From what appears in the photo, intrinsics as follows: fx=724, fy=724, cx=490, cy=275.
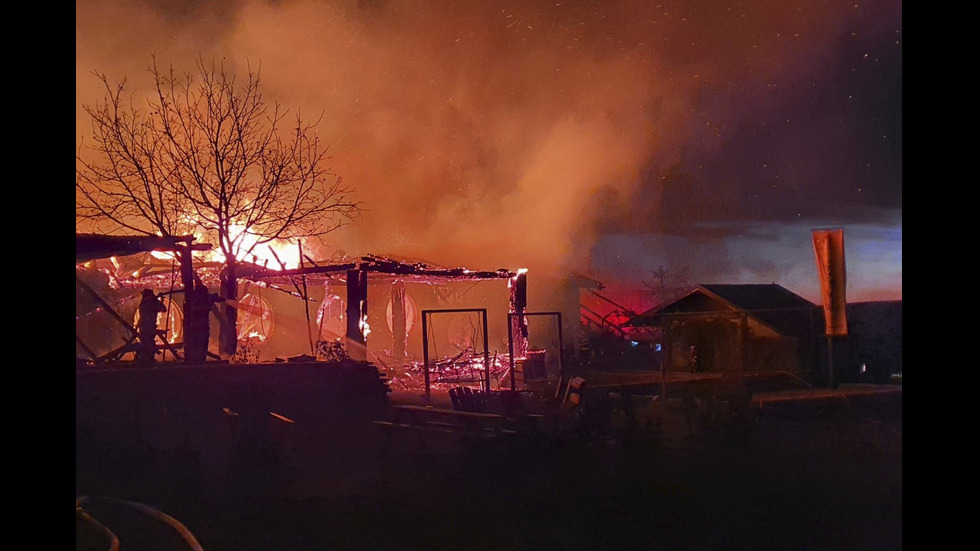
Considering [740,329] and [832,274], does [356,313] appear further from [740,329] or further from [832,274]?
[832,274]

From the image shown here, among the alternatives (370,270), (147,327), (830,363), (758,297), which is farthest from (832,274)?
(147,327)

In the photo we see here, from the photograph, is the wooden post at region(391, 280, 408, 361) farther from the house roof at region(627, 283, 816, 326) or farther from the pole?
the pole

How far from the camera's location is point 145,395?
12.2 m

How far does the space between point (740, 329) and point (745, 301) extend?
0.88 m

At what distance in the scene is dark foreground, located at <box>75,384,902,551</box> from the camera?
8234 mm

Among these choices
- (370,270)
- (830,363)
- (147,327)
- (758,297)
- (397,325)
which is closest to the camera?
(147,327)

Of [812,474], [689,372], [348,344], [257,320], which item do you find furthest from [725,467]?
[257,320]

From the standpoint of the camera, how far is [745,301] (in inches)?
854

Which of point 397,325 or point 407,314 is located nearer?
point 407,314

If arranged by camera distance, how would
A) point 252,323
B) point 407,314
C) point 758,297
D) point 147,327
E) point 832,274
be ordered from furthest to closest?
point 407,314, point 252,323, point 758,297, point 832,274, point 147,327

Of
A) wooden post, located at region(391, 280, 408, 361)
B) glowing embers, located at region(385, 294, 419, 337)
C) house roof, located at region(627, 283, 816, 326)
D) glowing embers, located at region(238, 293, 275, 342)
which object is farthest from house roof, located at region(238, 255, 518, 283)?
wooden post, located at region(391, 280, 408, 361)

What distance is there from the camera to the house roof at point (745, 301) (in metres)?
20.9

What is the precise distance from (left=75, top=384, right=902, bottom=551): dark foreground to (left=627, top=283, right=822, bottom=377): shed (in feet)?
19.1

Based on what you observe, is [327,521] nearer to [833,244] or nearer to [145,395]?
[145,395]
